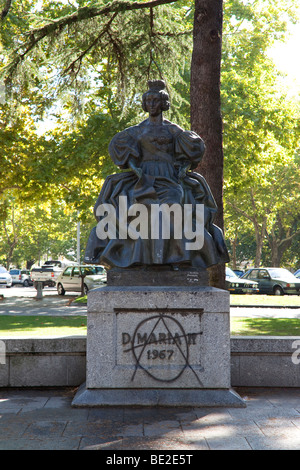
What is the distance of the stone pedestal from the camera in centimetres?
594

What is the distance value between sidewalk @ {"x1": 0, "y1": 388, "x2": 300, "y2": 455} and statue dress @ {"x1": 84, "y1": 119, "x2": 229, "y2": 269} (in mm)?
1625

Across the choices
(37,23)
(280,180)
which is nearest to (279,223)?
(280,180)

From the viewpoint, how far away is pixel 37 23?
12.1 metres

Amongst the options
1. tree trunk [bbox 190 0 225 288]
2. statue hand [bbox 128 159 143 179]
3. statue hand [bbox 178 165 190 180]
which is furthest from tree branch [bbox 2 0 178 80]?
statue hand [bbox 178 165 190 180]

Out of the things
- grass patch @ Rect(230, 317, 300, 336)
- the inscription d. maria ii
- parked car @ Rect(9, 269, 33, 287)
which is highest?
the inscription d. maria ii

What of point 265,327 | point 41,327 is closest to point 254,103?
point 265,327

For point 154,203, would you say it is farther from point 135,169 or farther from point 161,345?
point 161,345

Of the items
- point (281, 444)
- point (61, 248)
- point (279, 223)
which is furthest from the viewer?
point (61, 248)

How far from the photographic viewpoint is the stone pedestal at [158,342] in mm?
5941

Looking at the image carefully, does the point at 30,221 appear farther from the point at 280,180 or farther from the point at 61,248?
the point at 280,180

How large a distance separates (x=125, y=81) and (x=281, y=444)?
32.6 ft

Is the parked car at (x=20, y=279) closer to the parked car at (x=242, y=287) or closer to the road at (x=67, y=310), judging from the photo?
the road at (x=67, y=310)

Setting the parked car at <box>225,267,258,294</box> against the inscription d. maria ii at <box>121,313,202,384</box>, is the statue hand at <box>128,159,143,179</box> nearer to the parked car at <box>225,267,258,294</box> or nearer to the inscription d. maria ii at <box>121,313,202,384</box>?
the inscription d. maria ii at <box>121,313,202,384</box>

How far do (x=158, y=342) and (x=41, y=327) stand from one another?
3759 mm
